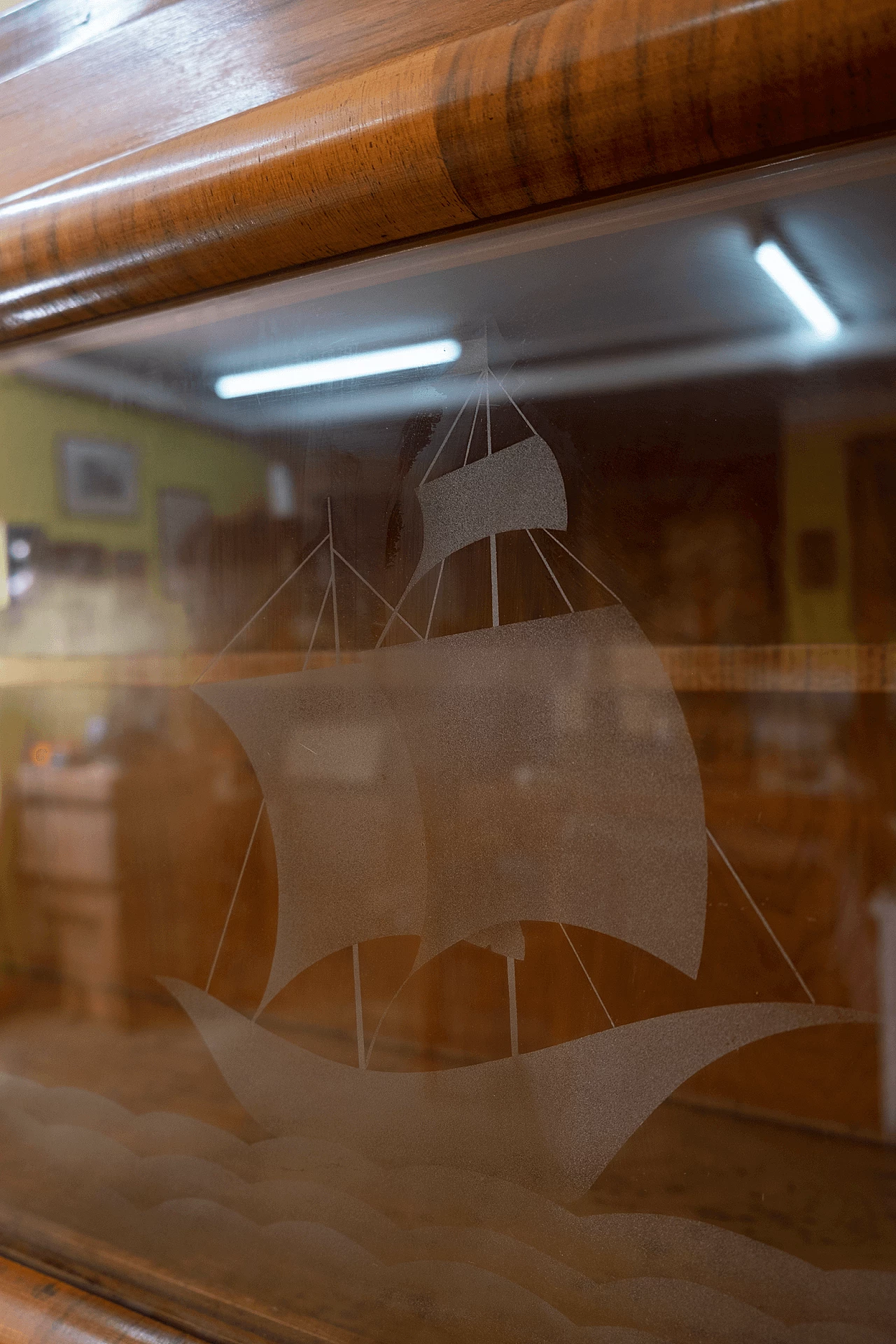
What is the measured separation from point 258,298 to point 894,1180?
45cm

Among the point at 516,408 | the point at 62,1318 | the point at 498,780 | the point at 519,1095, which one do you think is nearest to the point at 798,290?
the point at 516,408

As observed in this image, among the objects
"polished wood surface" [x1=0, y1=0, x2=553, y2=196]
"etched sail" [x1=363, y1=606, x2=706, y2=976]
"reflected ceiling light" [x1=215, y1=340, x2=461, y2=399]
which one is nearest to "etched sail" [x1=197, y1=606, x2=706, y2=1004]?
"etched sail" [x1=363, y1=606, x2=706, y2=976]

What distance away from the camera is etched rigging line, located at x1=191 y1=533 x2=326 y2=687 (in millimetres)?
420

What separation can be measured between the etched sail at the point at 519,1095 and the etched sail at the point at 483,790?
32mm

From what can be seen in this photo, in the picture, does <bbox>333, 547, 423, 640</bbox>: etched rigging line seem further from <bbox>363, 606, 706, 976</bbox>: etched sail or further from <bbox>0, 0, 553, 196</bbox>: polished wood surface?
<bbox>0, 0, 553, 196</bbox>: polished wood surface

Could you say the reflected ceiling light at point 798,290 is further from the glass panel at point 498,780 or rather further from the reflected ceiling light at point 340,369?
the reflected ceiling light at point 340,369

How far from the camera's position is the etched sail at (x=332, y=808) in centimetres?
40

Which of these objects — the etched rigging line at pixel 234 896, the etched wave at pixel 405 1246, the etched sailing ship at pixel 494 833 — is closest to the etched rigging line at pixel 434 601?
the etched sailing ship at pixel 494 833

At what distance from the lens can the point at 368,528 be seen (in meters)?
0.41

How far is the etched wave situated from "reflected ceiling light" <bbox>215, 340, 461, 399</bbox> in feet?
1.15

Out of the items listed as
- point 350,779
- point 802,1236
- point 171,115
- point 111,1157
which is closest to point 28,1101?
point 111,1157

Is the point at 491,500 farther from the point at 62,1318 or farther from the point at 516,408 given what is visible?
the point at 62,1318

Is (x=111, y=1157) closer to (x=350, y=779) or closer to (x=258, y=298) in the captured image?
(x=350, y=779)

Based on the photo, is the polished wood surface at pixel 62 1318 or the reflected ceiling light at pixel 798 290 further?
the polished wood surface at pixel 62 1318
